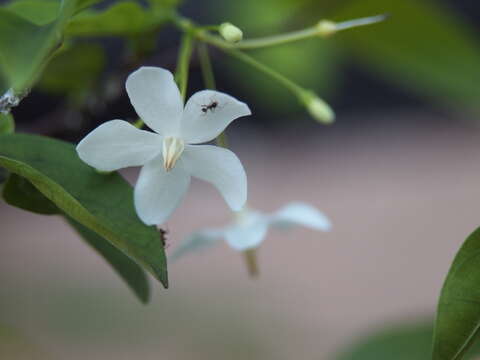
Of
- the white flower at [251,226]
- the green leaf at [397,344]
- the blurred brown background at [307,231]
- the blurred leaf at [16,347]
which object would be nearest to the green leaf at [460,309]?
the white flower at [251,226]

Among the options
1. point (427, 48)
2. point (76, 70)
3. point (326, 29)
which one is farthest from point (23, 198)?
point (427, 48)

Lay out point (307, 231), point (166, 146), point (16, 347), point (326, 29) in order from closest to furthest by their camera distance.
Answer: point (166, 146) < point (326, 29) < point (16, 347) < point (307, 231)

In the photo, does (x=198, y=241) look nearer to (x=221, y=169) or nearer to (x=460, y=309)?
(x=221, y=169)

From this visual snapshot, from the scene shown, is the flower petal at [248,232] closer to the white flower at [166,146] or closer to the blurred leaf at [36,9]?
the white flower at [166,146]

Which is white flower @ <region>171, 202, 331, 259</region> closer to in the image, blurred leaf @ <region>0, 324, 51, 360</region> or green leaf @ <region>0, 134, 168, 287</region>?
green leaf @ <region>0, 134, 168, 287</region>

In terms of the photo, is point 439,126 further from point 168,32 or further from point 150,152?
point 150,152

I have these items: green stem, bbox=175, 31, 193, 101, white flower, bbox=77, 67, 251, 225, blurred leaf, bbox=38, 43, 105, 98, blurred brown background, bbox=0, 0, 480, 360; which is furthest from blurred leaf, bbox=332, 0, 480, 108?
white flower, bbox=77, 67, 251, 225

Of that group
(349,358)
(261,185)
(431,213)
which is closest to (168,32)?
(261,185)
